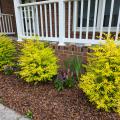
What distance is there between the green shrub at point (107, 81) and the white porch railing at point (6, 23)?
550cm

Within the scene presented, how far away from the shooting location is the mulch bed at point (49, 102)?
2.41m

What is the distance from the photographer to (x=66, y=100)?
9.20 ft

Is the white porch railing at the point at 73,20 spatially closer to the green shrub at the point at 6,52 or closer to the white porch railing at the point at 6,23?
the green shrub at the point at 6,52

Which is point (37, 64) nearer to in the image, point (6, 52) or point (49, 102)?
point (49, 102)

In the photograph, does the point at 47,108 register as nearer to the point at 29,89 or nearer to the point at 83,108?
the point at 83,108

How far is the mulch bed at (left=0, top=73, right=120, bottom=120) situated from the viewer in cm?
241

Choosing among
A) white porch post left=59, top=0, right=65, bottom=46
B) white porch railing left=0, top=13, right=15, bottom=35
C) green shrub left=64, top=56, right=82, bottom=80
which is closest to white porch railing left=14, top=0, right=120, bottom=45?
white porch post left=59, top=0, right=65, bottom=46

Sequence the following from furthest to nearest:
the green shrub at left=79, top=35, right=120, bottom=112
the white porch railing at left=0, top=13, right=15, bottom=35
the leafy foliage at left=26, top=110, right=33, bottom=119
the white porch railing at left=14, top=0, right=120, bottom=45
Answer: the white porch railing at left=0, top=13, right=15, bottom=35, the white porch railing at left=14, top=0, right=120, bottom=45, the leafy foliage at left=26, top=110, right=33, bottom=119, the green shrub at left=79, top=35, right=120, bottom=112

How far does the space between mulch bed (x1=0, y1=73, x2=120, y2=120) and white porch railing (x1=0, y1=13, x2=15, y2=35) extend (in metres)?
3.97

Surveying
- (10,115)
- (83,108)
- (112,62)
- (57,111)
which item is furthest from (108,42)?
(10,115)

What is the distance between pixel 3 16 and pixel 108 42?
5.91 metres

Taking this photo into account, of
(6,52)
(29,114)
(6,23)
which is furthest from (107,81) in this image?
(6,23)

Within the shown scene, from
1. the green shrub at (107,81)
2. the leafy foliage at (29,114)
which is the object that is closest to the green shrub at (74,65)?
the green shrub at (107,81)

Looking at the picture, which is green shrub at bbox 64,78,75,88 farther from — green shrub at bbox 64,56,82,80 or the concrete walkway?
the concrete walkway
